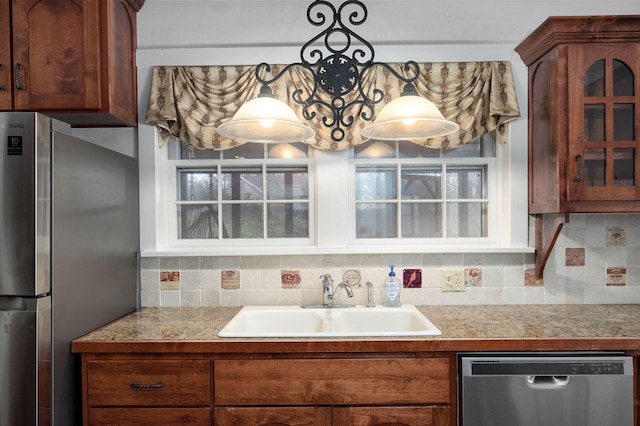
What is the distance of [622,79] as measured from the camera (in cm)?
185

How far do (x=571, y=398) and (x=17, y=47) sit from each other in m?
2.70

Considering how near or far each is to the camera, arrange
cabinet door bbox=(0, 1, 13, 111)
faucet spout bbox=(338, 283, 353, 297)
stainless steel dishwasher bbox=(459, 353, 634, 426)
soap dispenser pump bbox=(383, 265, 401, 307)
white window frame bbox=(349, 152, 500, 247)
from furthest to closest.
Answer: white window frame bbox=(349, 152, 500, 247), soap dispenser pump bbox=(383, 265, 401, 307), faucet spout bbox=(338, 283, 353, 297), cabinet door bbox=(0, 1, 13, 111), stainless steel dishwasher bbox=(459, 353, 634, 426)

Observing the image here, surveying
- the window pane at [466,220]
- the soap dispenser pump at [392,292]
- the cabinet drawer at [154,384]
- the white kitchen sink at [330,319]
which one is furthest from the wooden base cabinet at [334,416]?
the window pane at [466,220]

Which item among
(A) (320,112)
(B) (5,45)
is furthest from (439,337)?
(B) (5,45)

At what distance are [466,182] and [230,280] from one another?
144 centimetres

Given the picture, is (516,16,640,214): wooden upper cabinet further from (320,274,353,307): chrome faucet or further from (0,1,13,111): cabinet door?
(0,1,13,111): cabinet door

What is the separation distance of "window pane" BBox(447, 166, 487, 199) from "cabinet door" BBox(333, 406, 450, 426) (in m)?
1.20

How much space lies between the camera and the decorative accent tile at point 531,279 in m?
2.24

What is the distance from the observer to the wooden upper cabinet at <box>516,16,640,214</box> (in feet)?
6.00

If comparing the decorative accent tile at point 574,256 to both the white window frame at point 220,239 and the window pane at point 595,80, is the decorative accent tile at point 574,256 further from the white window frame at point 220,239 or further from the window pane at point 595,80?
the white window frame at point 220,239

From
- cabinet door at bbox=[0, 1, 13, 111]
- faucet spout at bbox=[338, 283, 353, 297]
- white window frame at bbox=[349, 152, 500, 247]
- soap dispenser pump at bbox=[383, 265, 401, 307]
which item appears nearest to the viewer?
cabinet door at bbox=[0, 1, 13, 111]

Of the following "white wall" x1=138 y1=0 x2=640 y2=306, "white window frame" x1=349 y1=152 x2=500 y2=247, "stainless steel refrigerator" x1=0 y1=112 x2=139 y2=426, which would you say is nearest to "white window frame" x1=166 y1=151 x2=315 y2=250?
"white wall" x1=138 y1=0 x2=640 y2=306

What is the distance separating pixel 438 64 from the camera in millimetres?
2207

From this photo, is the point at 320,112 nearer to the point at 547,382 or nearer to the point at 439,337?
the point at 439,337
